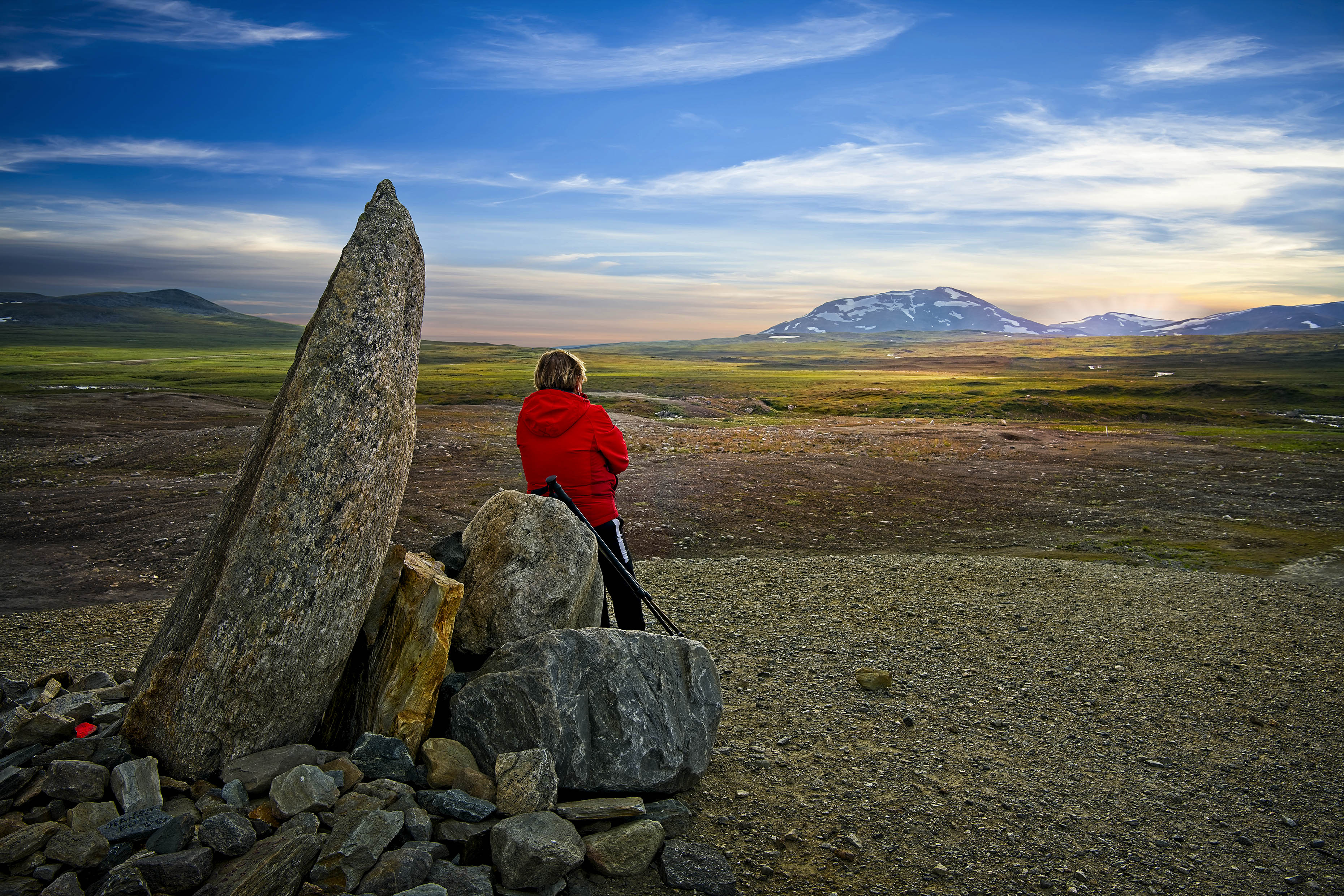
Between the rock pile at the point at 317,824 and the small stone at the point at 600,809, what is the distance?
0.6 inches

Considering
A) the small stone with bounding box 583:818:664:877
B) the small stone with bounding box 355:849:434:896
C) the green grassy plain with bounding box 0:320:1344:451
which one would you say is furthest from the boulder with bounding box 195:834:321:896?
the green grassy plain with bounding box 0:320:1344:451

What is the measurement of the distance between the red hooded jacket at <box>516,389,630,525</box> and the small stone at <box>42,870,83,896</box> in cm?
485

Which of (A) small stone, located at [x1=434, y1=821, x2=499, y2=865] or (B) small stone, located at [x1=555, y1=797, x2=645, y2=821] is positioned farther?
(B) small stone, located at [x1=555, y1=797, x2=645, y2=821]

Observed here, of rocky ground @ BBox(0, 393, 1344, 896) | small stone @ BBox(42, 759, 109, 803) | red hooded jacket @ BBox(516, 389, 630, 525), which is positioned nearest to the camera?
small stone @ BBox(42, 759, 109, 803)

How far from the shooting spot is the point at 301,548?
6.25m

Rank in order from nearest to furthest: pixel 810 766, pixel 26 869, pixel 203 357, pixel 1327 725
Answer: pixel 26 869, pixel 810 766, pixel 1327 725, pixel 203 357

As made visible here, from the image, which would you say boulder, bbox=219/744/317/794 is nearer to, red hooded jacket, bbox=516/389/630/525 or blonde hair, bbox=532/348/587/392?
red hooded jacket, bbox=516/389/630/525

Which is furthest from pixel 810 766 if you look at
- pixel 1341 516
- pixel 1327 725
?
pixel 1341 516

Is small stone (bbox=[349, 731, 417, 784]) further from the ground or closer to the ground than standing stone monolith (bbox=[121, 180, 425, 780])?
closer to the ground

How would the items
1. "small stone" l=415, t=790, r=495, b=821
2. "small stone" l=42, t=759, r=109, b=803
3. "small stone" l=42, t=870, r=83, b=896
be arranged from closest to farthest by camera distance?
1. "small stone" l=42, t=870, r=83, b=896
2. "small stone" l=42, t=759, r=109, b=803
3. "small stone" l=415, t=790, r=495, b=821

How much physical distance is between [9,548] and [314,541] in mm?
15477

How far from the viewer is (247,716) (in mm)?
6133

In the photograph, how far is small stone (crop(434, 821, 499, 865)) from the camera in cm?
550

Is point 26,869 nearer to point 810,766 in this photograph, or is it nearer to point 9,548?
point 810,766
